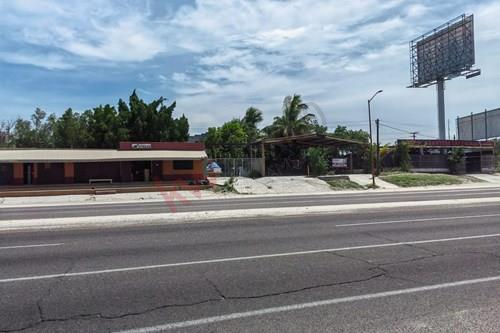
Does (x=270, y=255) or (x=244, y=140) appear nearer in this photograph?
(x=270, y=255)

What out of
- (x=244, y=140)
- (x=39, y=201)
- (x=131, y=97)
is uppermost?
(x=131, y=97)

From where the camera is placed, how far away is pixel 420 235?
10461 mm

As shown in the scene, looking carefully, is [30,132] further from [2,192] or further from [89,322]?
[89,322]

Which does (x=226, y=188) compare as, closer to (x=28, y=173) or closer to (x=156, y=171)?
(x=156, y=171)

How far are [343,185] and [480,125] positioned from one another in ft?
183

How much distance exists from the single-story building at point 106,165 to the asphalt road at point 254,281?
81.8 feet

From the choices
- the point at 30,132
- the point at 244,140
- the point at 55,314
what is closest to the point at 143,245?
the point at 55,314

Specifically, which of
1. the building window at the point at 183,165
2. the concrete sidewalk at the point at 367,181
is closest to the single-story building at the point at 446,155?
the concrete sidewalk at the point at 367,181

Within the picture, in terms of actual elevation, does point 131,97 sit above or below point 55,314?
above

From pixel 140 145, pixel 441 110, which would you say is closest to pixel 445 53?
pixel 441 110

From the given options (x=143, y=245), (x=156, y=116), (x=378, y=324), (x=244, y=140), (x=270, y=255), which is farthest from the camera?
(x=244, y=140)

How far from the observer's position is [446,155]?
5097 centimetres

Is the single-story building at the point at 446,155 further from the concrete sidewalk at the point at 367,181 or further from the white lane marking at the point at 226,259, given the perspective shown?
the white lane marking at the point at 226,259

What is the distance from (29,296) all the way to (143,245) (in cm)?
386
